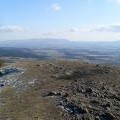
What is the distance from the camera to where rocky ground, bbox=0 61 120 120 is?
2253 cm

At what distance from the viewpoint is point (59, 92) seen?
91.7 ft

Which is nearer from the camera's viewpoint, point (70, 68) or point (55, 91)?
point (55, 91)

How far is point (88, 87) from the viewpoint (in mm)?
29516

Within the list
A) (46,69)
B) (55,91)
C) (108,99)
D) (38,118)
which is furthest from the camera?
(46,69)

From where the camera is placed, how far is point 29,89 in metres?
30.0

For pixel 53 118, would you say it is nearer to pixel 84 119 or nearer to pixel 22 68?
pixel 84 119

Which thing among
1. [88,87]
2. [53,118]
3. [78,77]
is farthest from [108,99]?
[78,77]

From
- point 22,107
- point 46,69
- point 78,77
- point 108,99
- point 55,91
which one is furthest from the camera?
point 46,69

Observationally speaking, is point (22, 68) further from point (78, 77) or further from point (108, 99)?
point (108, 99)

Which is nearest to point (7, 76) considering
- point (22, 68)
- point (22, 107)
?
point (22, 68)

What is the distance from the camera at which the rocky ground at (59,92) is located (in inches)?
887

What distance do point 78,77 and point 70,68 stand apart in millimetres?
5135

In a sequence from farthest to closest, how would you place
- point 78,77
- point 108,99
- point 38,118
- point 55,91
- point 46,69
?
1. point 46,69
2. point 78,77
3. point 55,91
4. point 108,99
5. point 38,118

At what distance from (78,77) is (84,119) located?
13247mm
